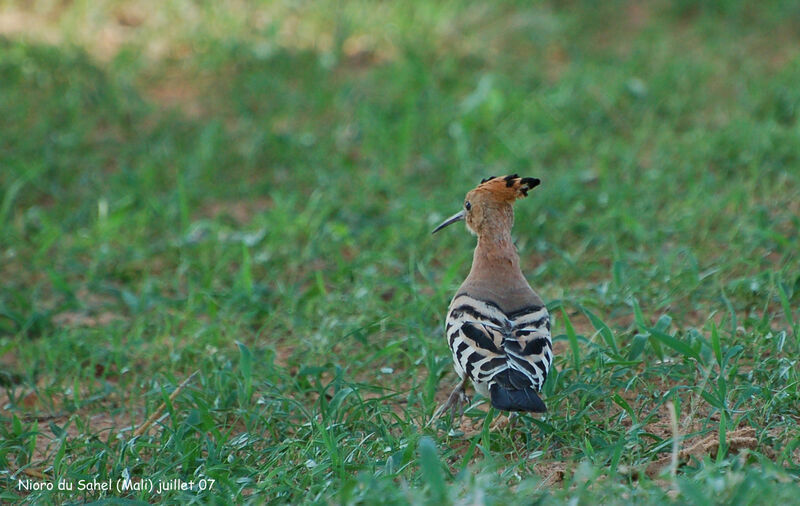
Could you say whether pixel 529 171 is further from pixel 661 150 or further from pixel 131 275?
pixel 131 275

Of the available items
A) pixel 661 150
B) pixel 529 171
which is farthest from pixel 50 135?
pixel 661 150

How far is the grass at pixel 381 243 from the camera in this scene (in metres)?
3.23

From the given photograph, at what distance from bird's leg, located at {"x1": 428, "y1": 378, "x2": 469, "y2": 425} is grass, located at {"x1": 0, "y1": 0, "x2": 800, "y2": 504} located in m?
0.06

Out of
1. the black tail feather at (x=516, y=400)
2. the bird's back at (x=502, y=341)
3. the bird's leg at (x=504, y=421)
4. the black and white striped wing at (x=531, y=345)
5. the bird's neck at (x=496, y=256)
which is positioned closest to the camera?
the black tail feather at (x=516, y=400)

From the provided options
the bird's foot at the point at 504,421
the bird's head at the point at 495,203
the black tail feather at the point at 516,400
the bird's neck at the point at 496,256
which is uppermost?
the bird's head at the point at 495,203

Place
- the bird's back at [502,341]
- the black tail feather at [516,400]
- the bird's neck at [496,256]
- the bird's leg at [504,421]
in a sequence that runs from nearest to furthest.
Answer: the black tail feather at [516,400] → the bird's back at [502,341] → the bird's leg at [504,421] → the bird's neck at [496,256]

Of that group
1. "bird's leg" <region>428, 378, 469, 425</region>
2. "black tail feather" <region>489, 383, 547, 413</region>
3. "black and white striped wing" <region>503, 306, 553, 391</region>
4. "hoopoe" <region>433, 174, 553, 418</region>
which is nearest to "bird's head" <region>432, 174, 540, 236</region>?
"hoopoe" <region>433, 174, 553, 418</region>

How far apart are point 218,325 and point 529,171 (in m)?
2.20

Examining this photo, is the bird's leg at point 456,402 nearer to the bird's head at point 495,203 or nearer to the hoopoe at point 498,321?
the hoopoe at point 498,321

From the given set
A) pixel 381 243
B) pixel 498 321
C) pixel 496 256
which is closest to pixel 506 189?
pixel 496 256

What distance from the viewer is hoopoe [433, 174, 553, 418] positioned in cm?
307

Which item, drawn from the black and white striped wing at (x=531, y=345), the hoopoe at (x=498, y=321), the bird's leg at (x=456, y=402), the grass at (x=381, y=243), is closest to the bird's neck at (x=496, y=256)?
the hoopoe at (x=498, y=321)

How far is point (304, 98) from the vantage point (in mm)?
6734

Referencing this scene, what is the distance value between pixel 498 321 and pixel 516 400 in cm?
53
